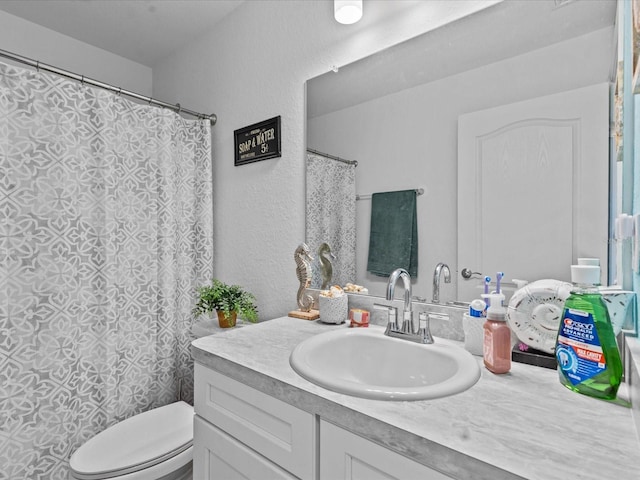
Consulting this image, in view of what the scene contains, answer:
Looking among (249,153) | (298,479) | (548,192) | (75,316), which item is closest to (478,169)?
(548,192)

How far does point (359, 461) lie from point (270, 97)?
151 centimetres

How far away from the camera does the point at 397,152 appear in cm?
124

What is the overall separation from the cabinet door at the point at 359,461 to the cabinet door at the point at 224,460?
0.14 meters

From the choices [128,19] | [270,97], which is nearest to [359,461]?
[270,97]

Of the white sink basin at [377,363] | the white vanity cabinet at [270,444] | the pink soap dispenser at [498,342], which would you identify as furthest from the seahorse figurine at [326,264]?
the pink soap dispenser at [498,342]

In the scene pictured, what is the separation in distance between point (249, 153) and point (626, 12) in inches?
A: 55.6

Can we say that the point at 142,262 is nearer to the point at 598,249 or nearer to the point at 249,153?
the point at 249,153

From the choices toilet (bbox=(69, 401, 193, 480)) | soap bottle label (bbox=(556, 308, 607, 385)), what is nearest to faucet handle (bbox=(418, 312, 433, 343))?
soap bottle label (bbox=(556, 308, 607, 385))

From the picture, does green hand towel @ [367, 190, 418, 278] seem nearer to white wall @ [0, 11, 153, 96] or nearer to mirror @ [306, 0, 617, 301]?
mirror @ [306, 0, 617, 301]

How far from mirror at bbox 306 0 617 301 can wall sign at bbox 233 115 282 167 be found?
196 mm

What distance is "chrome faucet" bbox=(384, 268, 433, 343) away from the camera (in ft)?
3.25

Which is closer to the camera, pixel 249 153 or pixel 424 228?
pixel 424 228

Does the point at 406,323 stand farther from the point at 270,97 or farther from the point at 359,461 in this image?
the point at 270,97

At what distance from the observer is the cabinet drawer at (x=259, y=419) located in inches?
29.4
